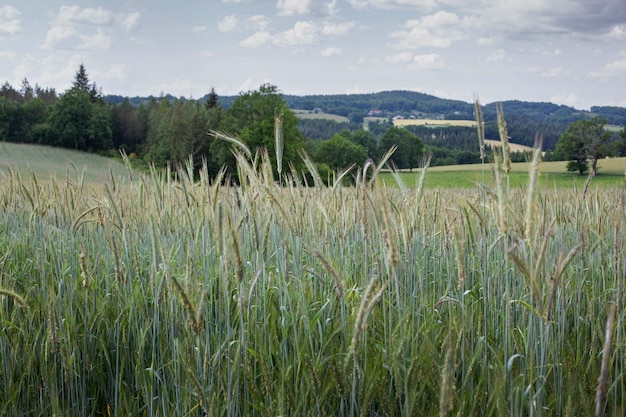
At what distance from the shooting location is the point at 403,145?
86312 mm

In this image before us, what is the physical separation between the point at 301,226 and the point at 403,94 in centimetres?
17617

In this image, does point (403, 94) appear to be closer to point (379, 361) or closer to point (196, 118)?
point (196, 118)

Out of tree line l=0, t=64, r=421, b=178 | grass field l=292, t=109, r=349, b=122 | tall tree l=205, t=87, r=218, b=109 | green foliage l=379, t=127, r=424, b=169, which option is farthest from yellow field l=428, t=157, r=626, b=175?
grass field l=292, t=109, r=349, b=122

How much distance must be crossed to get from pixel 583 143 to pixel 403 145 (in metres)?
27.0

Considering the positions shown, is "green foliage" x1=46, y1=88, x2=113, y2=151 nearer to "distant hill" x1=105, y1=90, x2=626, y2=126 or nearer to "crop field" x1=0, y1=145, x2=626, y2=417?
"distant hill" x1=105, y1=90, x2=626, y2=126

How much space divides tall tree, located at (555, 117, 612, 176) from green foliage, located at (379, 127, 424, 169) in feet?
73.4

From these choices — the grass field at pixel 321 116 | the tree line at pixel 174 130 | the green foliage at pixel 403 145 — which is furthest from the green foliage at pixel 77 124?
the grass field at pixel 321 116

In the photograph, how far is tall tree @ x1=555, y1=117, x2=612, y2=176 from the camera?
6512 centimetres

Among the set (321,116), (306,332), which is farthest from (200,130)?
(321,116)

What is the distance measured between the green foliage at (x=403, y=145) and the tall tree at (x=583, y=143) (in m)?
22.4

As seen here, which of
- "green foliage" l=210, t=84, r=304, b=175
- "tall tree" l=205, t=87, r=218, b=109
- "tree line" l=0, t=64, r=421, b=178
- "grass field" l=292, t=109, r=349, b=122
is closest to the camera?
"green foliage" l=210, t=84, r=304, b=175

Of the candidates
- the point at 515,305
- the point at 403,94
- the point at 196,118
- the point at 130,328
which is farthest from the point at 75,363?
the point at 403,94

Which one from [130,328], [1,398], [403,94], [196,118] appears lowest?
[1,398]

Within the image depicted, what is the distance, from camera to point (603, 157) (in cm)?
6744
